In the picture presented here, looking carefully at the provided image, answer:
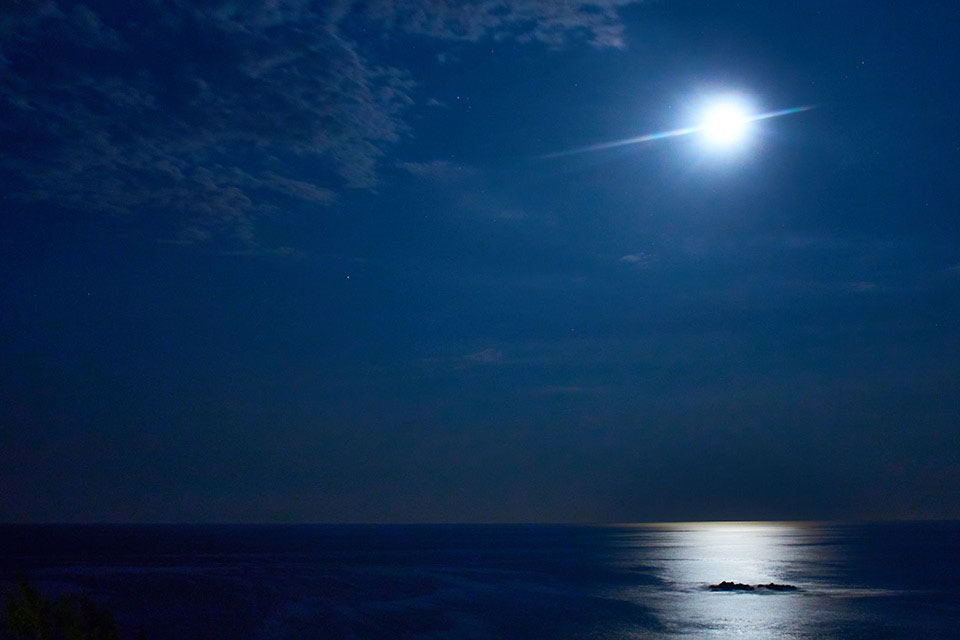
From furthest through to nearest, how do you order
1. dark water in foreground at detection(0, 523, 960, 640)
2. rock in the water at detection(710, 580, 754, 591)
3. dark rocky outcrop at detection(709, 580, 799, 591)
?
rock in the water at detection(710, 580, 754, 591) < dark rocky outcrop at detection(709, 580, 799, 591) < dark water in foreground at detection(0, 523, 960, 640)

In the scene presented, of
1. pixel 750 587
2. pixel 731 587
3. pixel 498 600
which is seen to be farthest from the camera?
pixel 731 587

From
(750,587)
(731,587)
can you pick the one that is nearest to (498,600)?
(731,587)

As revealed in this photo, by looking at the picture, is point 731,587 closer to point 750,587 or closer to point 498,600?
point 750,587

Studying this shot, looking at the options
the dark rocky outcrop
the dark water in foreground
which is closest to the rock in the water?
the dark rocky outcrop

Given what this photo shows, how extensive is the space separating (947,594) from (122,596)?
214ft

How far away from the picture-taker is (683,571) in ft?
293

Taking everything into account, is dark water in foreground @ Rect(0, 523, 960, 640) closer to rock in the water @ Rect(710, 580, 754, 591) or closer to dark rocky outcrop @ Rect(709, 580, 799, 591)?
rock in the water @ Rect(710, 580, 754, 591)

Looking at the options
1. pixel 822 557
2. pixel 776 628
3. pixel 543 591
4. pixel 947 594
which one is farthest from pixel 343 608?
pixel 822 557

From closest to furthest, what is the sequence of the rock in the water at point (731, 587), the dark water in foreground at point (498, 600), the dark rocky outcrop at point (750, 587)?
the dark water in foreground at point (498, 600) → the dark rocky outcrop at point (750, 587) → the rock in the water at point (731, 587)

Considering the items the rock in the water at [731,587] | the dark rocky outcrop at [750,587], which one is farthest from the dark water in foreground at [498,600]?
the dark rocky outcrop at [750,587]

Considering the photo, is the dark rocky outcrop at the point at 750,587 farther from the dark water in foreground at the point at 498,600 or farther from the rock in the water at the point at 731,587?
the dark water in foreground at the point at 498,600

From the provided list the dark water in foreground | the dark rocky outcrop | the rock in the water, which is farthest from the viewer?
the rock in the water

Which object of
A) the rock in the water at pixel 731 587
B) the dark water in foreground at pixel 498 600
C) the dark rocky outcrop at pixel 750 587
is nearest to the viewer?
the dark water in foreground at pixel 498 600

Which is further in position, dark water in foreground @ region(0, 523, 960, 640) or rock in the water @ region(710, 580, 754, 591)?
rock in the water @ region(710, 580, 754, 591)
